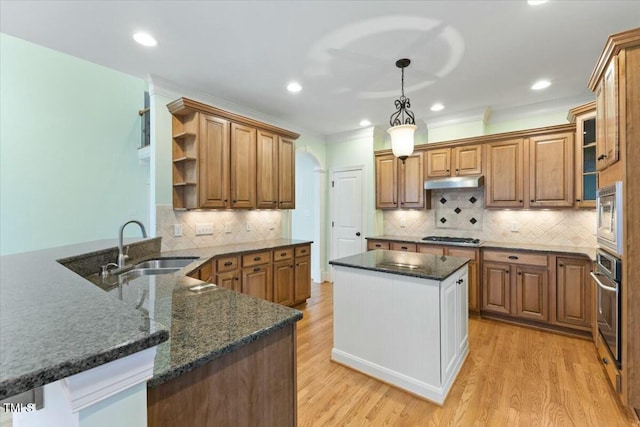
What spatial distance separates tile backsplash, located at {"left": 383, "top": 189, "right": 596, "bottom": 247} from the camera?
3557mm

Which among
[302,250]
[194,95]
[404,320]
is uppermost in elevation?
[194,95]

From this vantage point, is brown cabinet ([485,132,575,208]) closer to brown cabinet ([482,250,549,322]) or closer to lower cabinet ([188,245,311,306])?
brown cabinet ([482,250,549,322])

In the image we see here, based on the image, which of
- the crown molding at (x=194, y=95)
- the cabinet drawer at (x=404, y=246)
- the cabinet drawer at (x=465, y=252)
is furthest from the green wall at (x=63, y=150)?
the cabinet drawer at (x=465, y=252)

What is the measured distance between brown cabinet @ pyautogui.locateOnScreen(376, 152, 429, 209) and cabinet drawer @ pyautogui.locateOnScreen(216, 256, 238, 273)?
2733 millimetres

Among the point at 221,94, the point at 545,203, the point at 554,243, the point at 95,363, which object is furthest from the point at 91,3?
the point at 554,243

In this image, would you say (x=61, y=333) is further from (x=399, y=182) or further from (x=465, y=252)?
(x=399, y=182)

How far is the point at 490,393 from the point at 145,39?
397 cm

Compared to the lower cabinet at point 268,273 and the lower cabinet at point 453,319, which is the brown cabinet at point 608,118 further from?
the lower cabinet at point 268,273

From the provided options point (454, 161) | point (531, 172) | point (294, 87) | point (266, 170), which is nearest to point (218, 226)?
point (266, 170)

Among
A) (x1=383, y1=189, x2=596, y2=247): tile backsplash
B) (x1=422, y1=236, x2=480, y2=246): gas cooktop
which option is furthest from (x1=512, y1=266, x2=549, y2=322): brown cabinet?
(x1=383, y1=189, x2=596, y2=247): tile backsplash

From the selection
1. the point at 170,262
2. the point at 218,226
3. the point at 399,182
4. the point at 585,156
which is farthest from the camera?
the point at 399,182

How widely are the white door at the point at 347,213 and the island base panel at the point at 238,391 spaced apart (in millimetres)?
4074

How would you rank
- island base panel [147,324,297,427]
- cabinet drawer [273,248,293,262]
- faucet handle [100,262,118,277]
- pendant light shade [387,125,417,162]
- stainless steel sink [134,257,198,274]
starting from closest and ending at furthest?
1. island base panel [147,324,297,427]
2. faucet handle [100,262,118,277]
3. pendant light shade [387,125,417,162]
4. stainless steel sink [134,257,198,274]
5. cabinet drawer [273,248,293,262]

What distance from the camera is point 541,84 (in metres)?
3.21
